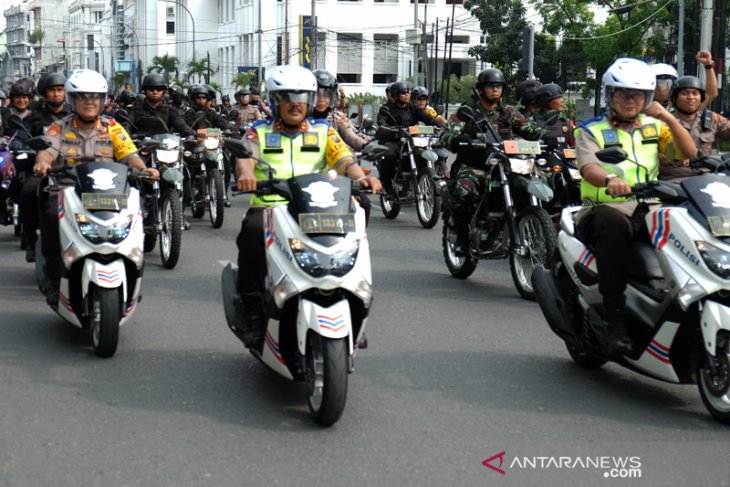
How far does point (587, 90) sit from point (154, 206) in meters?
48.3

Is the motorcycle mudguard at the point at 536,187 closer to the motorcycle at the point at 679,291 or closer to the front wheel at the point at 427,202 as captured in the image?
the motorcycle at the point at 679,291

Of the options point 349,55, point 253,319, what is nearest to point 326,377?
point 253,319

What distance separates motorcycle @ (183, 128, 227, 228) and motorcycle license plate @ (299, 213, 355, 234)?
9.13 metres

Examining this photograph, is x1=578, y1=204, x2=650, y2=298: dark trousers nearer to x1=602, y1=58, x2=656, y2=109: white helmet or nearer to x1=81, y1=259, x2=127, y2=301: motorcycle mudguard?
x1=602, y1=58, x2=656, y2=109: white helmet

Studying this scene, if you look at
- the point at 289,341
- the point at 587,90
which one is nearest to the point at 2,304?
the point at 289,341

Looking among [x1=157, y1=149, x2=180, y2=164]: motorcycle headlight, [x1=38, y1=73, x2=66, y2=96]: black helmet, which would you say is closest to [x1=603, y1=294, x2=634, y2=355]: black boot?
[x1=157, y1=149, x2=180, y2=164]: motorcycle headlight

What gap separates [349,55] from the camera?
8350 cm

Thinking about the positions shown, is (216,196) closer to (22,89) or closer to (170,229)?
(22,89)

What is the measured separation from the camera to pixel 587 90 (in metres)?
A: 57.6

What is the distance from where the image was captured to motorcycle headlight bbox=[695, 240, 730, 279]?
215 inches

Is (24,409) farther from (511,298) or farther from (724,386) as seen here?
(511,298)

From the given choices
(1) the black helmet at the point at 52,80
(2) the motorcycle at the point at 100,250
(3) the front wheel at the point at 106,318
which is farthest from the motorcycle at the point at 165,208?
(3) the front wheel at the point at 106,318

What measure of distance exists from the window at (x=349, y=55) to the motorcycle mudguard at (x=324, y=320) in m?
77.7

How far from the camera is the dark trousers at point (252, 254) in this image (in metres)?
6.36
